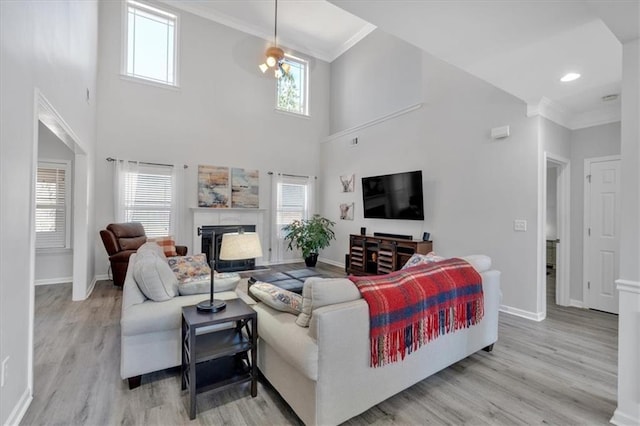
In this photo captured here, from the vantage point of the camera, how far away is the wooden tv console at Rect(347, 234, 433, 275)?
4934 millimetres

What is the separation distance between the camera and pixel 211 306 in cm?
212

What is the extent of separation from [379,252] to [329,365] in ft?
13.0

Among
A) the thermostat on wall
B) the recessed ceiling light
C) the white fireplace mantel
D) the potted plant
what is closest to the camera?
the recessed ceiling light

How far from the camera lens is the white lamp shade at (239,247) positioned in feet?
6.83

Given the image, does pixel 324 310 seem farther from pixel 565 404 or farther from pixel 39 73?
pixel 39 73

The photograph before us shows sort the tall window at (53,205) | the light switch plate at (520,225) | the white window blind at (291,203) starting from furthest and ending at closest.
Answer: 1. the white window blind at (291,203)
2. the tall window at (53,205)
3. the light switch plate at (520,225)

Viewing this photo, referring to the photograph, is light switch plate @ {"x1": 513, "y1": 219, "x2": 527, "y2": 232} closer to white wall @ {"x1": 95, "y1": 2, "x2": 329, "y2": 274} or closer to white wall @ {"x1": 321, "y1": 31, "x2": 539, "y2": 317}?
white wall @ {"x1": 321, "y1": 31, "x2": 539, "y2": 317}

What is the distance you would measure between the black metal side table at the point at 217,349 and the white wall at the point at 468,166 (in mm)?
3496

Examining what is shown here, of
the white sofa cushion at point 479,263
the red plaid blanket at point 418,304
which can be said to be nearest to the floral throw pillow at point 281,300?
the red plaid blanket at point 418,304

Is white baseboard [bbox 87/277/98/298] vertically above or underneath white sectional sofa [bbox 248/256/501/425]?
underneath

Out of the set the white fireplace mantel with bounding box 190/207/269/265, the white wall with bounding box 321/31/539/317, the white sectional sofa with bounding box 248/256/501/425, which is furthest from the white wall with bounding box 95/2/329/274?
the white sectional sofa with bounding box 248/256/501/425

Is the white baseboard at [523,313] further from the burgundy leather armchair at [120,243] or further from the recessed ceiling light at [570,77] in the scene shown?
the burgundy leather armchair at [120,243]

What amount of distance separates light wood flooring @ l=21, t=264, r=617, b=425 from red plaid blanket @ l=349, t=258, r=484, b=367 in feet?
Answer: 1.36

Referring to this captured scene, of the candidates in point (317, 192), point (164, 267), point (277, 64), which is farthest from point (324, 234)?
point (164, 267)
